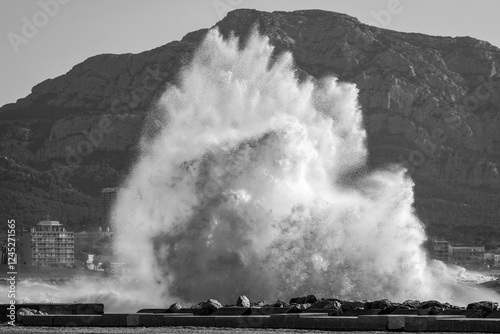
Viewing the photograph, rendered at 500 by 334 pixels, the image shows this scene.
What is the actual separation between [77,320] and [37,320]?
4.97 feet

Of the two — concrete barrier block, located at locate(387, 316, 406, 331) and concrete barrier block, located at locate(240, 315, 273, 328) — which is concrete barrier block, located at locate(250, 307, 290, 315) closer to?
concrete barrier block, located at locate(240, 315, 273, 328)

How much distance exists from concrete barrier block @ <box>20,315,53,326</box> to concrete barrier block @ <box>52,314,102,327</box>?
0.76 feet

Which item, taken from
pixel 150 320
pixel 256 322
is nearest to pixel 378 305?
pixel 256 322

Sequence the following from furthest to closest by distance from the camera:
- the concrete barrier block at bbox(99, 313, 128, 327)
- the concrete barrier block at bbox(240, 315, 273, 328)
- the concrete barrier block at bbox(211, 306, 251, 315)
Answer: the concrete barrier block at bbox(211, 306, 251, 315), the concrete barrier block at bbox(99, 313, 128, 327), the concrete barrier block at bbox(240, 315, 273, 328)

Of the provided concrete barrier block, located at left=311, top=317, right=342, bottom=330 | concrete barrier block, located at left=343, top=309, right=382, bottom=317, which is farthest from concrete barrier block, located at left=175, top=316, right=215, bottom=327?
concrete barrier block, located at left=343, top=309, right=382, bottom=317

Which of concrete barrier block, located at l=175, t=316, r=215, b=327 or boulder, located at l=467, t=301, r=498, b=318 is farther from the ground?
boulder, located at l=467, t=301, r=498, b=318

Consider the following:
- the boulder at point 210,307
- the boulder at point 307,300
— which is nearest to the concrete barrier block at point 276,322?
the boulder at point 210,307

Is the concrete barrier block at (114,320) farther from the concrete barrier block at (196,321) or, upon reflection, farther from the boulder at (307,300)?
the boulder at (307,300)

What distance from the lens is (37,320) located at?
32.4m

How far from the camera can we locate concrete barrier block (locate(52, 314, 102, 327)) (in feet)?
102

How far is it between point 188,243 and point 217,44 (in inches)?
1218

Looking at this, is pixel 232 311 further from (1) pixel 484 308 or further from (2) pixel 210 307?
(1) pixel 484 308

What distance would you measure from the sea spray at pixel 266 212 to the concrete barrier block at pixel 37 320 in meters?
20.7

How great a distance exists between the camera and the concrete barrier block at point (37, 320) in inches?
1260
